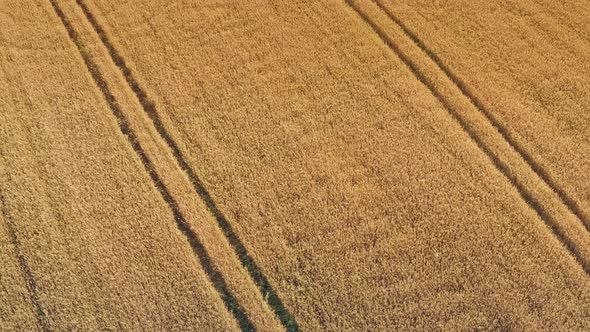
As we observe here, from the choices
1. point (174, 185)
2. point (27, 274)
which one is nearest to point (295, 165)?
point (174, 185)

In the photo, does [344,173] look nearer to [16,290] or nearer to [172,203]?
[172,203]

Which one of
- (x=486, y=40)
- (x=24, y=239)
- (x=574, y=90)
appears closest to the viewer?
(x=24, y=239)

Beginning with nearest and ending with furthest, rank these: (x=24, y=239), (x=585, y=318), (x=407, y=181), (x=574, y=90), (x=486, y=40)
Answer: (x=585, y=318), (x=24, y=239), (x=407, y=181), (x=574, y=90), (x=486, y=40)

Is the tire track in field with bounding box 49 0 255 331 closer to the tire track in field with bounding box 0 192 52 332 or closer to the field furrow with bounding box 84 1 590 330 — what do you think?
the field furrow with bounding box 84 1 590 330

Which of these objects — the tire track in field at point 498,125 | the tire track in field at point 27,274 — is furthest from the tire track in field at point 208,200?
the tire track in field at point 498,125

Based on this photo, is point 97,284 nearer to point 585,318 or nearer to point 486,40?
point 585,318

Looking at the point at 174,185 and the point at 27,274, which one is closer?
the point at 27,274

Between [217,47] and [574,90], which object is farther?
[217,47]

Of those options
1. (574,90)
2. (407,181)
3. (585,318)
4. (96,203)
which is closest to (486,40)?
(574,90)
